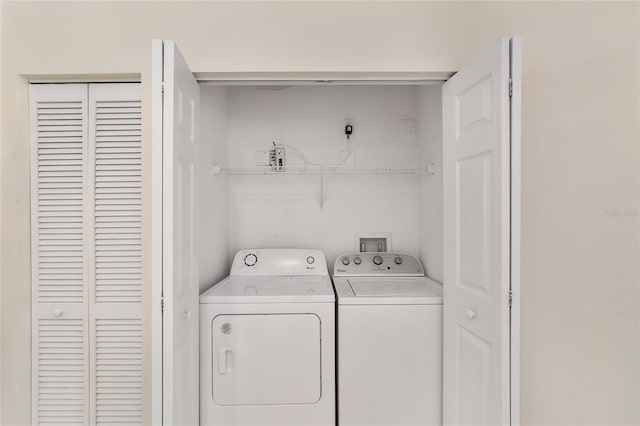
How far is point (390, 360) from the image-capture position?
170cm

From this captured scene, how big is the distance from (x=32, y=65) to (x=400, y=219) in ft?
8.14

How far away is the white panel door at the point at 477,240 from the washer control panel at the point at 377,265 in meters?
0.70

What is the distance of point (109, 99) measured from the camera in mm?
1568

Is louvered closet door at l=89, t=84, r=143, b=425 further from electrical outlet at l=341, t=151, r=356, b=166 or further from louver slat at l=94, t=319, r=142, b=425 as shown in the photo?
electrical outlet at l=341, t=151, r=356, b=166

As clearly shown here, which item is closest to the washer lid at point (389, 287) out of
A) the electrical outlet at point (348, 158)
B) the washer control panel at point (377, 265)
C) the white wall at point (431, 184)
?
the washer control panel at point (377, 265)

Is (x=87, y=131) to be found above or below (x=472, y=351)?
above

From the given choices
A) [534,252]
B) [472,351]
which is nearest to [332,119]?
[534,252]

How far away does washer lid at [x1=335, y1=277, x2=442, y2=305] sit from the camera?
5.65 feet

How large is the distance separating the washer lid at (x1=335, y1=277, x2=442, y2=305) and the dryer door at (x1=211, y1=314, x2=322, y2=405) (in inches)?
10.9

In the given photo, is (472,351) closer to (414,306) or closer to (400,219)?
(414,306)

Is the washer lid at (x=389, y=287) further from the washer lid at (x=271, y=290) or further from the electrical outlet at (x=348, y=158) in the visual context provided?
the electrical outlet at (x=348, y=158)

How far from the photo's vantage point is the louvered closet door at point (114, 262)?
158 cm

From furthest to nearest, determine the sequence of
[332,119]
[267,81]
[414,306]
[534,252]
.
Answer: [332,119] → [414,306] → [267,81] → [534,252]

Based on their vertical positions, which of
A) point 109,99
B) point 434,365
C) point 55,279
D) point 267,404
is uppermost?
point 109,99
